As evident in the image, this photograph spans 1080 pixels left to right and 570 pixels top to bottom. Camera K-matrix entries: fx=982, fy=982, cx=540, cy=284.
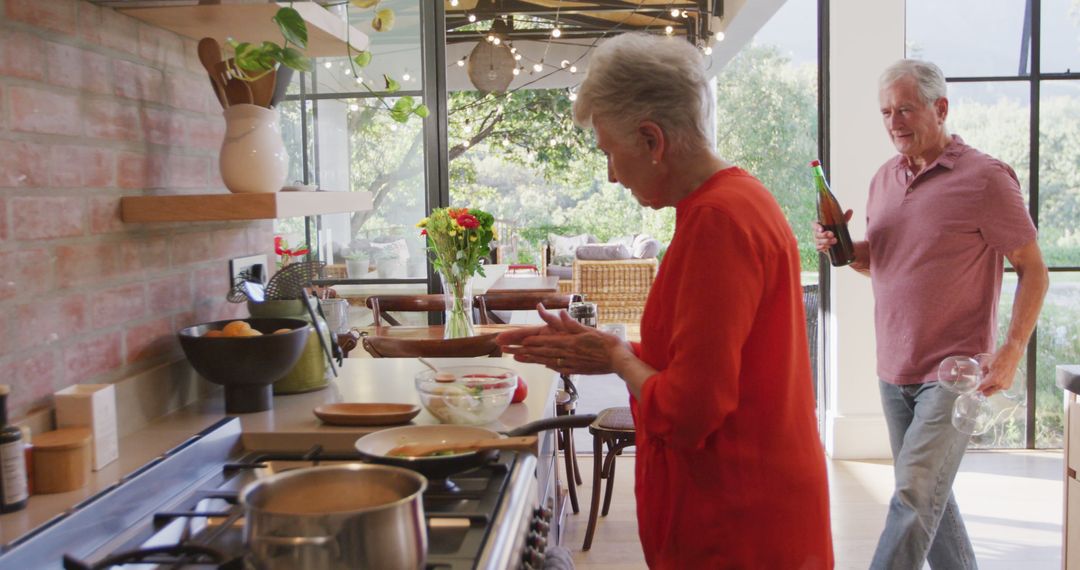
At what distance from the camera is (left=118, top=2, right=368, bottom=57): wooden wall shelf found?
69.0 inches

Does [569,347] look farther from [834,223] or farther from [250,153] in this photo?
[834,223]

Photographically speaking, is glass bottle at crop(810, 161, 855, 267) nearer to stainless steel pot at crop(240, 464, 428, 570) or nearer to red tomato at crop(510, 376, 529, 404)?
red tomato at crop(510, 376, 529, 404)

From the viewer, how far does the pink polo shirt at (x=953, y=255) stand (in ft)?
8.79

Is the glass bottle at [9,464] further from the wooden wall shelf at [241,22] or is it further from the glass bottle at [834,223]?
the glass bottle at [834,223]

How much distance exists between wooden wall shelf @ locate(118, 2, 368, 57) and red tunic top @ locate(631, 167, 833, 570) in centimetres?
86

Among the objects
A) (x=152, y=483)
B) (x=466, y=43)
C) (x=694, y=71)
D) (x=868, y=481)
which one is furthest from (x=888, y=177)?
(x=466, y=43)

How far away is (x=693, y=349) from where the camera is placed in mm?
1411

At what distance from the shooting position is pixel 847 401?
15.6ft

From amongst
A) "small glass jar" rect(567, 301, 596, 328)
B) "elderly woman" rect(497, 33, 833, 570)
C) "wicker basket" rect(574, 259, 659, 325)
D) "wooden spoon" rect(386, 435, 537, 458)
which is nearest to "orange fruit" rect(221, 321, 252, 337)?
→ "wooden spoon" rect(386, 435, 537, 458)

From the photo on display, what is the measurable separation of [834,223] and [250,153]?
1938mm

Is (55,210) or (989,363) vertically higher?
(55,210)

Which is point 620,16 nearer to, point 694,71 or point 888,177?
point 888,177

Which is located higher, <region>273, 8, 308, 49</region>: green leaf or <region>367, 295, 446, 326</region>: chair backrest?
<region>273, 8, 308, 49</region>: green leaf

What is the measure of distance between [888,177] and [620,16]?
7058 millimetres
